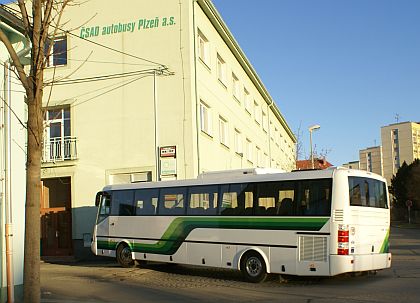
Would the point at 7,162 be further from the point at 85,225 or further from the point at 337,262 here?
the point at 85,225

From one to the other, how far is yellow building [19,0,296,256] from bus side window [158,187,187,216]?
442 centimetres

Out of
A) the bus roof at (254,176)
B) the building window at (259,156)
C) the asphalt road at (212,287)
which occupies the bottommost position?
the asphalt road at (212,287)

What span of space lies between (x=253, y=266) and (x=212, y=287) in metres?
1.45

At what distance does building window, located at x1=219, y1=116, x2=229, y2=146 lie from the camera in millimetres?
27500

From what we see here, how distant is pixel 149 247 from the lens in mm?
17156

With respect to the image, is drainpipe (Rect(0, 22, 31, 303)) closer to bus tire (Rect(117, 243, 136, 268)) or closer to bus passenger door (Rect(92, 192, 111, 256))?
bus tire (Rect(117, 243, 136, 268))

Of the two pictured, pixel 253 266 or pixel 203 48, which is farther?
pixel 203 48

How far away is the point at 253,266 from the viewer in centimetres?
1447

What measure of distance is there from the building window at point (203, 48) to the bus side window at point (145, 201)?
8.50m

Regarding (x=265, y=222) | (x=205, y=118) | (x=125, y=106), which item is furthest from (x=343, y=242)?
(x=205, y=118)

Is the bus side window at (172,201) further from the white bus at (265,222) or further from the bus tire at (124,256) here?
the bus tire at (124,256)

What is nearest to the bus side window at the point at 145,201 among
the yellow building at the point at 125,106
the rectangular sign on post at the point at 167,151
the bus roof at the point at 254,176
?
the bus roof at the point at 254,176

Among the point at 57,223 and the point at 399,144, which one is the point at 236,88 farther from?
the point at 399,144

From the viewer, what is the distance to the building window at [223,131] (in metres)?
27.5
